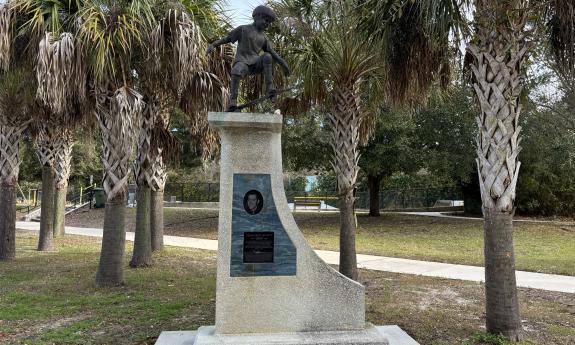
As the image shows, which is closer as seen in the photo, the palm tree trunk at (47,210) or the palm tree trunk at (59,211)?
the palm tree trunk at (47,210)

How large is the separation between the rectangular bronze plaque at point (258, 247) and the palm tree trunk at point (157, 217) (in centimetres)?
817

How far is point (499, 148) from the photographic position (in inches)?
229

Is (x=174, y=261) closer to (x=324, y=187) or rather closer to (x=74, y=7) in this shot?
(x=74, y=7)

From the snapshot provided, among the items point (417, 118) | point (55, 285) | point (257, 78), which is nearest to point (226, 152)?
point (257, 78)

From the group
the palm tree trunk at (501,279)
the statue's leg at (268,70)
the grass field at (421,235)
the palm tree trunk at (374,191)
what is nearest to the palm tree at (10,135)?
the statue's leg at (268,70)

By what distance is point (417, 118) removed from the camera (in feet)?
68.5

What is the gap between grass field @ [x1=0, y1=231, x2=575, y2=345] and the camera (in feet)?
19.9

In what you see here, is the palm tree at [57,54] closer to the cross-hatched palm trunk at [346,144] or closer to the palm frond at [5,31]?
the palm frond at [5,31]

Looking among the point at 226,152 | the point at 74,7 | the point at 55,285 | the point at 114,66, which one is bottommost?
the point at 55,285

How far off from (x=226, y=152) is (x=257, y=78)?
4851 millimetres

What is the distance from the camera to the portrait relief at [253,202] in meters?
5.16

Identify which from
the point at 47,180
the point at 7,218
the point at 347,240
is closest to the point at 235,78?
the point at 347,240

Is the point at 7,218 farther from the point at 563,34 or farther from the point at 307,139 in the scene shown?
the point at 563,34

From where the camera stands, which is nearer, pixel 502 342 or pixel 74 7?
pixel 502 342
